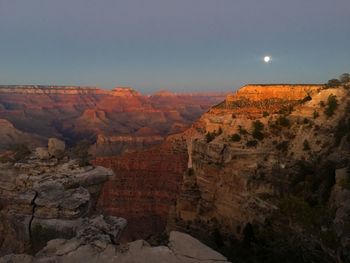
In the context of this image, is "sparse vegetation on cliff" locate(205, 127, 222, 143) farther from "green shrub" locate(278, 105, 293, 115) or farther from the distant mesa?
the distant mesa

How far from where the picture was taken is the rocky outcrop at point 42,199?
15625 millimetres

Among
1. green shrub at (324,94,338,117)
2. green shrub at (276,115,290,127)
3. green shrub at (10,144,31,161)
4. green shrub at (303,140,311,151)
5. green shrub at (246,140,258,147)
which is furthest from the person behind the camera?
green shrub at (276,115,290,127)

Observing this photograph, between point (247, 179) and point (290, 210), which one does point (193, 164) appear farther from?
point (290, 210)

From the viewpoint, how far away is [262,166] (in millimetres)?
29469

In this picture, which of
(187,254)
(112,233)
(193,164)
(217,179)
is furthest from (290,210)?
(193,164)

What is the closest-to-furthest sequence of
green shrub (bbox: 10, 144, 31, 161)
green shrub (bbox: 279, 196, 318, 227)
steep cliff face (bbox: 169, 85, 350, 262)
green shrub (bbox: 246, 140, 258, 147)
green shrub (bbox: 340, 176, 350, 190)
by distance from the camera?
green shrub (bbox: 279, 196, 318, 227), green shrub (bbox: 340, 176, 350, 190), green shrub (bbox: 10, 144, 31, 161), steep cliff face (bbox: 169, 85, 350, 262), green shrub (bbox: 246, 140, 258, 147)

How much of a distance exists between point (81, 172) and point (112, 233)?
5.04 m

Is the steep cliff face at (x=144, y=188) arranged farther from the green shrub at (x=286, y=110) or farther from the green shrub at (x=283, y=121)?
the green shrub at (x=283, y=121)

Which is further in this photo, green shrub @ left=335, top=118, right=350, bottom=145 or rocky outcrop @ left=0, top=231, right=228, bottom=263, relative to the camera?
green shrub @ left=335, top=118, right=350, bottom=145

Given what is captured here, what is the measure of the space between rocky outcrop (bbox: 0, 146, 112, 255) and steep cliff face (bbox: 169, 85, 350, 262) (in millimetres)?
8692

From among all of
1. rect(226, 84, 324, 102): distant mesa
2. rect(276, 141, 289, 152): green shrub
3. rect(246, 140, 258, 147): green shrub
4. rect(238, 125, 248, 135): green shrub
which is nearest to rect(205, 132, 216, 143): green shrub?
rect(238, 125, 248, 135): green shrub

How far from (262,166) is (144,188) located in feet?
78.0

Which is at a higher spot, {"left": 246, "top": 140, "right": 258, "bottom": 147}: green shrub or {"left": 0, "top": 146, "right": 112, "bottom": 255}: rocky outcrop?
{"left": 0, "top": 146, "right": 112, "bottom": 255}: rocky outcrop

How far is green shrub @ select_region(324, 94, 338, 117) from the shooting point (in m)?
29.9
